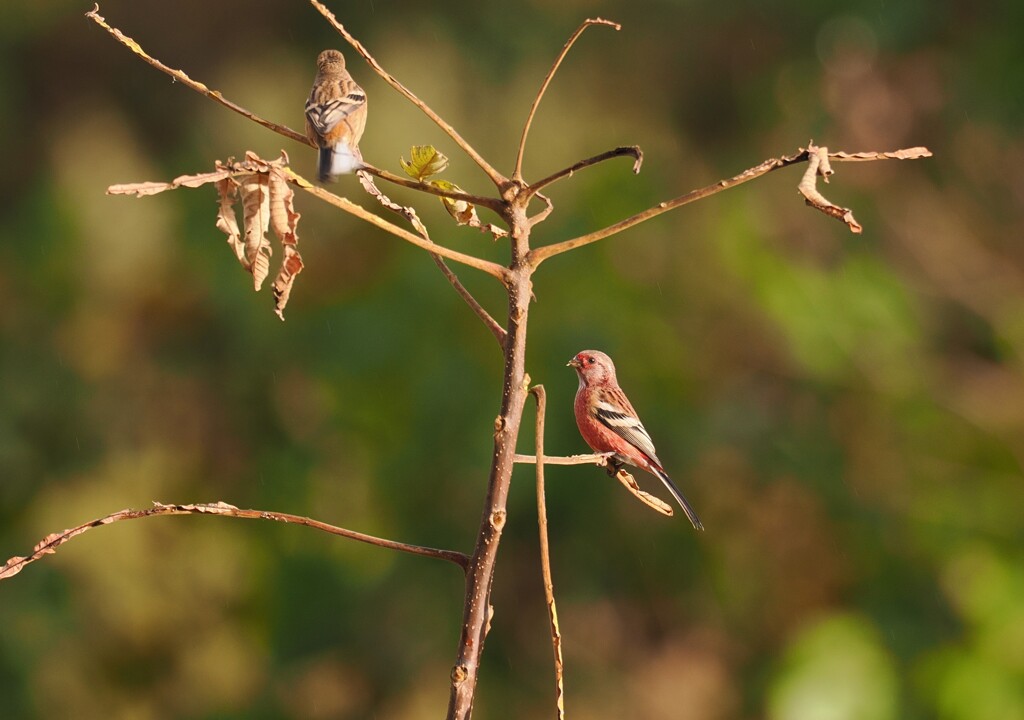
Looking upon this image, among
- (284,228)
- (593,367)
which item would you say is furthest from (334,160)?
(593,367)

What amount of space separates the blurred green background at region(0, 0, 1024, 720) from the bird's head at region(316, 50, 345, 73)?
303 centimetres

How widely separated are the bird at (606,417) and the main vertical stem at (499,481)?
867mm

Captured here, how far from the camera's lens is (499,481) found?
71cm

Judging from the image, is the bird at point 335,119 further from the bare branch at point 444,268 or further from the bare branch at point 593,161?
the bare branch at point 593,161

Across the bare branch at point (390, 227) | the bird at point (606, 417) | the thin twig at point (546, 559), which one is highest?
the bird at point (606, 417)

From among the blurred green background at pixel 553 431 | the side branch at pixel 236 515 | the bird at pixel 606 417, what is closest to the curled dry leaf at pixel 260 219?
the side branch at pixel 236 515

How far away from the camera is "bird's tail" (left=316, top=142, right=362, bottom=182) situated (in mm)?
1192

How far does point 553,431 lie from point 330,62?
3320mm

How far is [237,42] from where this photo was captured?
8.30 meters

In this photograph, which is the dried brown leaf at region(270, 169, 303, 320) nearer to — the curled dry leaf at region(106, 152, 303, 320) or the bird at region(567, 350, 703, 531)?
the curled dry leaf at region(106, 152, 303, 320)

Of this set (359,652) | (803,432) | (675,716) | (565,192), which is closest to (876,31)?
(565,192)

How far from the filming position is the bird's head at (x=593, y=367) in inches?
73.2

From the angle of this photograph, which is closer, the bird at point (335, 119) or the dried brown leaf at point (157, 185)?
the dried brown leaf at point (157, 185)

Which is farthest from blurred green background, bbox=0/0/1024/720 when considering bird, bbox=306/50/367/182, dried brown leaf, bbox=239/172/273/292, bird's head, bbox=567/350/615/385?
dried brown leaf, bbox=239/172/273/292
